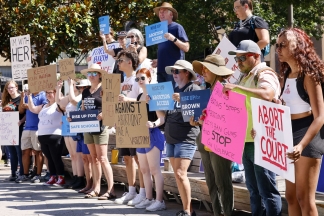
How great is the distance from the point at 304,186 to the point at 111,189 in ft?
17.6

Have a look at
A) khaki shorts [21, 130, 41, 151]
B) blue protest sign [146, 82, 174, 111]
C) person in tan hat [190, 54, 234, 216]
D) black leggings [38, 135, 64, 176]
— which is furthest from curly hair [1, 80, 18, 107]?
person in tan hat [190, 54, 234, 216]

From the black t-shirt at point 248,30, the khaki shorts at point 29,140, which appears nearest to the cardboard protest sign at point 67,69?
the khaki shorts at point 29,140

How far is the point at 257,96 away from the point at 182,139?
2.15 m

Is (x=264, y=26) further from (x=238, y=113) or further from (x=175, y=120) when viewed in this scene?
(x=238, y=113)

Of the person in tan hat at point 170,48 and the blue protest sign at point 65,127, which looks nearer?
the person in tan hat at point 170,48

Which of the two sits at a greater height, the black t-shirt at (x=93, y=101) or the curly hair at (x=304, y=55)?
the curly hair at (x=304, y=55)

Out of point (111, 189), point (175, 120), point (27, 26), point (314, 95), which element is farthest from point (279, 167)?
point (27, 26)

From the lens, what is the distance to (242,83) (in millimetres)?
6574

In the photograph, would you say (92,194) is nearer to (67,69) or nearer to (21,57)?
(67,69)

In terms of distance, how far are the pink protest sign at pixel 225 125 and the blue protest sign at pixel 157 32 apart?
295 centimetres

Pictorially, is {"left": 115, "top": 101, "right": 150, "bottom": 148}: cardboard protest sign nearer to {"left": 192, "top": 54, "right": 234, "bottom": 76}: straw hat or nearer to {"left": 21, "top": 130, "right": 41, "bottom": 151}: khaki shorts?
{"left": 192, "top": 54, "right": 234, "bottom": 76}: straw hat

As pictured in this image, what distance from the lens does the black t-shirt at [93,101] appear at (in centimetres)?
1063

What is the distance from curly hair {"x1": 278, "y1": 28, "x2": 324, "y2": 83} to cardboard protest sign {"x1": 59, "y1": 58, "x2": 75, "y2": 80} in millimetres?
6188

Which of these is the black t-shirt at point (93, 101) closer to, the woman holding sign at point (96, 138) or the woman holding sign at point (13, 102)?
the woman holding sign at point (96, 138)
